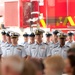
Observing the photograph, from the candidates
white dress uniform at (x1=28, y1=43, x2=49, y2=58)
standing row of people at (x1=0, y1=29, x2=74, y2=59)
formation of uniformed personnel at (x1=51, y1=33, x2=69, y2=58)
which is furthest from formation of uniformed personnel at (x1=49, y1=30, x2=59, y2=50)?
formation of uniformed personnel at (x1=51, y1=33, x2=69, y2=58)

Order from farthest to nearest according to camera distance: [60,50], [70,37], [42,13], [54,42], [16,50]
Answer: [42,13]
[70,37]
[54,42]
[16,50]
[60,50]

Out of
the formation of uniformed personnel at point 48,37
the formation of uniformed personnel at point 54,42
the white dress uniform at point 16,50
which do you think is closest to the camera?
the white dress uniform at point 16,50

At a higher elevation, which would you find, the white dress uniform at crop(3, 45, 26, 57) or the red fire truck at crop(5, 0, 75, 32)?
the red fire truck at crop(5, 0, 75, 32)

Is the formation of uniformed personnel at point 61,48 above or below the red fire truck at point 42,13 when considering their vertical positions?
below

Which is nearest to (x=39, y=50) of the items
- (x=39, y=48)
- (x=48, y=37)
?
(x=39, y=48)

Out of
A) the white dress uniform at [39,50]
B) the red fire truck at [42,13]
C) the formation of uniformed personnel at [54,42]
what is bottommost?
the white dress uniform at [39,50]

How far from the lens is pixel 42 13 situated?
7355mm

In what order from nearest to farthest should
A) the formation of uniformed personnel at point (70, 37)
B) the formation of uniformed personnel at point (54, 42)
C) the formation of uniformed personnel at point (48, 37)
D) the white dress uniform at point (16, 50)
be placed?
the white dress uniform at point (16, 50) → the formation of uniformed personnel at point (54, 42) → the formation of uniformed personnel at point (70, 37) → the formation of uniformed personnel at point (48, 37)

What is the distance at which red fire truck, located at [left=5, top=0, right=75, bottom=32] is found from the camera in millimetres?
6980

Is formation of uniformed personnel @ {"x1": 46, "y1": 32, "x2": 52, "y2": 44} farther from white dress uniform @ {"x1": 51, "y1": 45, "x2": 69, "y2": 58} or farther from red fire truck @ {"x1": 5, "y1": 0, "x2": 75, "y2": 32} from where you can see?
white dress uniform @ {"x1": 51, "y1": 45, "x2": 69, "y2": 58}

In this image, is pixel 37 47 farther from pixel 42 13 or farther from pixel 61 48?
pixel 42 13

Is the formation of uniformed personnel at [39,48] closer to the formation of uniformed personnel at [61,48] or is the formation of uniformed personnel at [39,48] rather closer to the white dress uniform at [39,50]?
the white dress uniform at [39,50]

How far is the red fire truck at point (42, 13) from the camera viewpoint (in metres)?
6.98

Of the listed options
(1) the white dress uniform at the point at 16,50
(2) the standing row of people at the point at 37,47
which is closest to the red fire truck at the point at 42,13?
(2) the standing row of people at the point at 37,47
